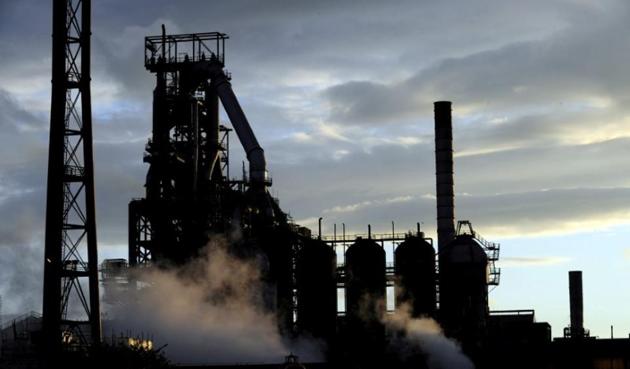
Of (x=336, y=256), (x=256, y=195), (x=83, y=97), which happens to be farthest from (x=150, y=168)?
(x=83, y=97)

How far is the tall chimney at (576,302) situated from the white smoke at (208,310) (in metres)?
32.7

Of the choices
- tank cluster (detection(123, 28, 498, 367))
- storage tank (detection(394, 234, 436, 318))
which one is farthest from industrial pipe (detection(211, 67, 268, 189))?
storage tank (detection(394, 234, 436, 318))

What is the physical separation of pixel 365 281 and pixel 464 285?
8.88 m

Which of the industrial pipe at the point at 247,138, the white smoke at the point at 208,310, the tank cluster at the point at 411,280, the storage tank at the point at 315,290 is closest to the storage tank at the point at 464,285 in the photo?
the tank cluster at the point at 411,280

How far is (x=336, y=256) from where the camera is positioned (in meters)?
111

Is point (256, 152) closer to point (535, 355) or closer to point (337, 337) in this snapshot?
point (337, 337)

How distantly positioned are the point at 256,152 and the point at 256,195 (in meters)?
3.64

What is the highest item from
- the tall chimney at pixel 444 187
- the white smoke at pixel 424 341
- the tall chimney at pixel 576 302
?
the tall chimney at pixel 444 187

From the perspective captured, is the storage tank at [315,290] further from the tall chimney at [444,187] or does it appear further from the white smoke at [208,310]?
the tall chimney at [444,187]

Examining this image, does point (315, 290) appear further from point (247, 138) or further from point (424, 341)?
point (247, 138)

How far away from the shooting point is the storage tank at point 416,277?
4205 inches

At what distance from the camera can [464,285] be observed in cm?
10531

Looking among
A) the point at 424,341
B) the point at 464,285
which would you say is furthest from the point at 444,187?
the point at 424,341

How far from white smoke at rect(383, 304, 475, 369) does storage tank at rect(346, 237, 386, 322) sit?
5.83 feet
